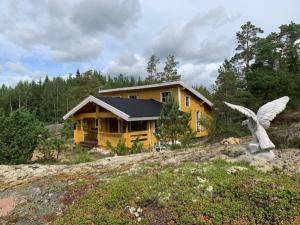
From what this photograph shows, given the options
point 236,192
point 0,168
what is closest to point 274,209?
point 236,192

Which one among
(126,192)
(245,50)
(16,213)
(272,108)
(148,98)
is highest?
(245,50)

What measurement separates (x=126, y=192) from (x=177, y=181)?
0.96m

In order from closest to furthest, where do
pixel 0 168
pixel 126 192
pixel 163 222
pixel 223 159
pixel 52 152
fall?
pixel 163 222, pixel 126 192, pixel 223 159, pixel 0 168, pixel 52 152

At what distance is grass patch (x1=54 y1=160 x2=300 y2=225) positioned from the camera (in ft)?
14.5

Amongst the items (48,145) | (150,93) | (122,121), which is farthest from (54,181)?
(150,93)

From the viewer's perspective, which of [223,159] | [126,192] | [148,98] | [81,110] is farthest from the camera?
[148,98]

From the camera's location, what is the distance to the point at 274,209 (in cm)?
444

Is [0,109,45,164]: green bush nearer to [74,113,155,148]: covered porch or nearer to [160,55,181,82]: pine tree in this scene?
[74,113,155,148]: covered porch

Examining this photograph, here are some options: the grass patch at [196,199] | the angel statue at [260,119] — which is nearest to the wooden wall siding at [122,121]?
the angel statue at [260,119]

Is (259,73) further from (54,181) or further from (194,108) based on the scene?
(54,181)

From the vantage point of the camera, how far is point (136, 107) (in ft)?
60.4

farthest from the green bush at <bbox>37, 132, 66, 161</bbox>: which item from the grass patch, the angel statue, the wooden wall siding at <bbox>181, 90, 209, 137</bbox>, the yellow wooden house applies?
the wooden wall siding at <bbox>181, 90, 209, 137</bbox>

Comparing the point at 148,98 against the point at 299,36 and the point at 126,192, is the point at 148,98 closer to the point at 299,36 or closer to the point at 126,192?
the point at 299,36

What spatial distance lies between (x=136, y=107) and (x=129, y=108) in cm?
85
